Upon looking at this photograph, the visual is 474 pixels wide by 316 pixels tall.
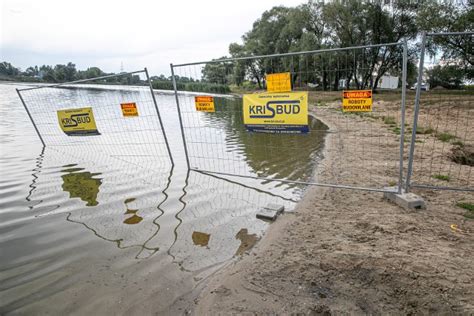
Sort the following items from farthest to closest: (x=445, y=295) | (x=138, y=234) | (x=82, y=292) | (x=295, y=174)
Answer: (x=295, y=174)
(x=138, y=234)
(x=82, y=292)
(x=445, y=295)

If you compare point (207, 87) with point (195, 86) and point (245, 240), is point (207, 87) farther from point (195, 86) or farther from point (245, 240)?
point (245, 240)

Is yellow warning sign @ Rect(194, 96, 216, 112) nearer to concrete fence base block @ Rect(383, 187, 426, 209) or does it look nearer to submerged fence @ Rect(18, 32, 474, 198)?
submerged fence @ Rect(18, 32, 474, 198)

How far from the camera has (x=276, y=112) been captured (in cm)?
470

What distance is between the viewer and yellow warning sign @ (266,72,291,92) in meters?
4.37

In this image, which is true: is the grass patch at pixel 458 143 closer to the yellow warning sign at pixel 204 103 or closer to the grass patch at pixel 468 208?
the grass patch at pixel 468 208

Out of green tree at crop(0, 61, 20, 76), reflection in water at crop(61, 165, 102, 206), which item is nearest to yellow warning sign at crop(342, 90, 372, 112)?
reflection in water at crop(61, 165, 102, 206)

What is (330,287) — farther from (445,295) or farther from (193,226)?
(193,226)

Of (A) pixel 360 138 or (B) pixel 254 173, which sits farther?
(A) pixel 360 138

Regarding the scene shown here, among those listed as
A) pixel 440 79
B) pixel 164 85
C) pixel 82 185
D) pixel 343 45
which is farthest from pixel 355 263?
pixel 343 45

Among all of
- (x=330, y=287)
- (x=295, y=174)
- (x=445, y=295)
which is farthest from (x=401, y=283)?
(x=295, y=174)

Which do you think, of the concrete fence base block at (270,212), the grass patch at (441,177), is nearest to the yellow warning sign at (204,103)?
the concrete fence base block at (270,212)

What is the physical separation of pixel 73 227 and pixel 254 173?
3.67 meters

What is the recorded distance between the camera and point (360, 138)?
9.80 m

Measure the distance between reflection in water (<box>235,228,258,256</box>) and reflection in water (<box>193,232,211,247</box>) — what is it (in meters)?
0.39
